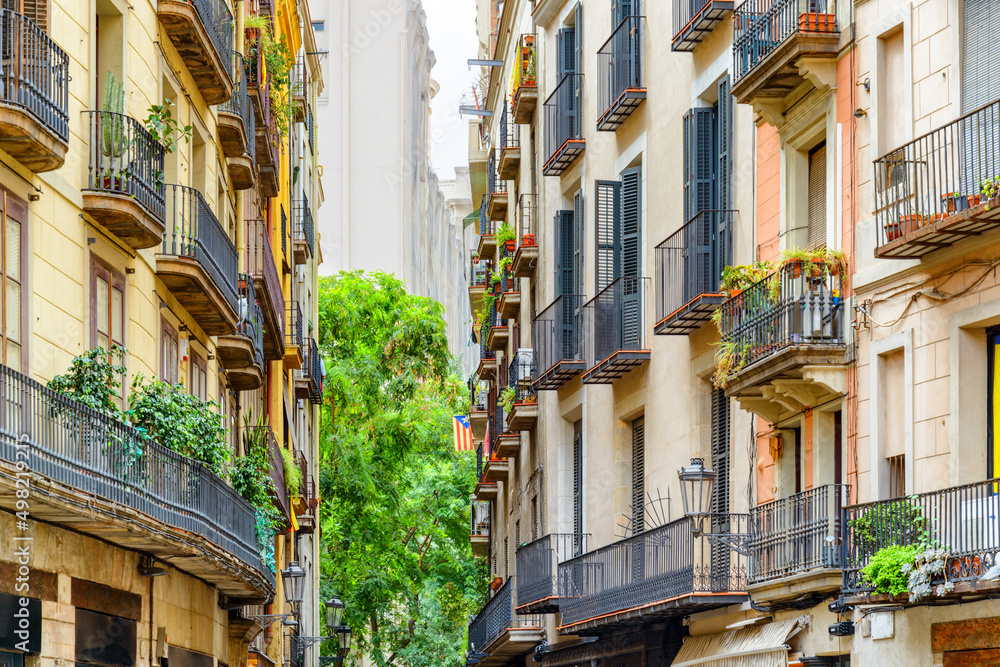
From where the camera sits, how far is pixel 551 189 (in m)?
32.2

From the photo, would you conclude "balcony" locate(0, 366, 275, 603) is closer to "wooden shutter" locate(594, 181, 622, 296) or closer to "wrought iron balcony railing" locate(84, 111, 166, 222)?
"wrought iron balcony railing" locate(84, 111, 166, 222)

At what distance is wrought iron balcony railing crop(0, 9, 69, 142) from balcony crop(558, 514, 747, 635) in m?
9.02

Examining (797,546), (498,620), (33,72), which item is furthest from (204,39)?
(498,620)

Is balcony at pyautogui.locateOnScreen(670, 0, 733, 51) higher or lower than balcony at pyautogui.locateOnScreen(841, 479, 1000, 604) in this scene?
higher

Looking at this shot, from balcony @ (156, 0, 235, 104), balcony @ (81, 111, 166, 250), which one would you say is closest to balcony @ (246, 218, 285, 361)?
balcony @ (156, 0, 235, 104)

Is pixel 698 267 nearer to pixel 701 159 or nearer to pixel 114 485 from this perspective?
pixel 701 159

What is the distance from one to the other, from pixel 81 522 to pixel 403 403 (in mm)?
37576

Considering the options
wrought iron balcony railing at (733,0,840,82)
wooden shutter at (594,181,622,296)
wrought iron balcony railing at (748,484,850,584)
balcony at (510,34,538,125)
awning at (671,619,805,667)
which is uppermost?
balcony at (510,34,538,125)

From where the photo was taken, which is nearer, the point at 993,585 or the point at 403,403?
the point at 993,585

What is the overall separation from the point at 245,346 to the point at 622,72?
8.02m

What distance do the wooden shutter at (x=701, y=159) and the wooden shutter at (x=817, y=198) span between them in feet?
10.1

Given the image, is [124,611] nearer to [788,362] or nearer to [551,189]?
[788,362]

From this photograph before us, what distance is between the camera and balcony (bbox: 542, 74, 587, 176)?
2869cm

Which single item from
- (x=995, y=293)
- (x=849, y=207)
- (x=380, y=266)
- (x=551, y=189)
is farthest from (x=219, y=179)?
(x=380, y=266)
